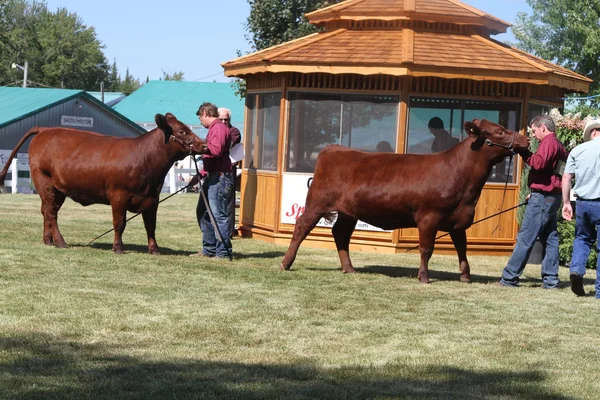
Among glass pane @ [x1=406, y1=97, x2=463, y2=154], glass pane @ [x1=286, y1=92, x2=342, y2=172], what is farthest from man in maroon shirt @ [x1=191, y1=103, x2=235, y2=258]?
glass pane @ [x1=406, y1=97, x2=463, y2=154]

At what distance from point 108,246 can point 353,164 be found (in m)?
4.04

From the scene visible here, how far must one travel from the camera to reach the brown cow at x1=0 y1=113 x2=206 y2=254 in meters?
13.3

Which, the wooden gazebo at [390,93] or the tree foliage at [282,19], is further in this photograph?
the tree foliage at [282,19]

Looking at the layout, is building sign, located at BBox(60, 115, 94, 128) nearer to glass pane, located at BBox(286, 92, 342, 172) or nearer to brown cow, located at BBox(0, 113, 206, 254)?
glass pane, located at BBox(286, 92, 342, 172)

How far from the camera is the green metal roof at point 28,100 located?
50.1 m

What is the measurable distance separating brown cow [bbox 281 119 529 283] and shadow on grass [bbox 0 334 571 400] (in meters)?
5.00

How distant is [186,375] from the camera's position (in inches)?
260

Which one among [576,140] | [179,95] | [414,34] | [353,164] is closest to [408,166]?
[353,164]

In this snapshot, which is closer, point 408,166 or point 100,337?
point 100,337

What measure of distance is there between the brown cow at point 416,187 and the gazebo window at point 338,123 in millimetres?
3853

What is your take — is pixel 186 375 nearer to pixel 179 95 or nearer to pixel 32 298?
pixel 32 298

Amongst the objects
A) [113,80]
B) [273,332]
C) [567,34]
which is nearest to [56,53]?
[113,80]

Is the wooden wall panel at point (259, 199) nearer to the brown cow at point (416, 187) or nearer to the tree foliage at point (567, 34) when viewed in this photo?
the brown cow at point (416, 187)

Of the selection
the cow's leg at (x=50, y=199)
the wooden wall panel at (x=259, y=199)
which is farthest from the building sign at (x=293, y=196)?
the cow's leg at (x=50, y=199)
